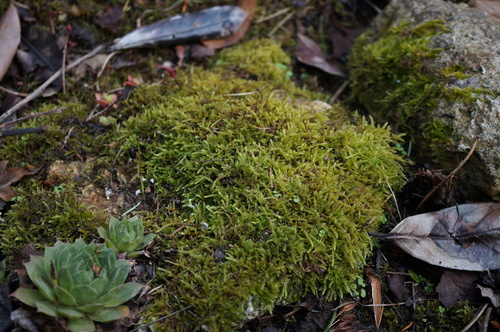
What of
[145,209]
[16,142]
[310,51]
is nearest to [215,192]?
[145,209]

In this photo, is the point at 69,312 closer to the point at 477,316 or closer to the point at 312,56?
the point at 477,316

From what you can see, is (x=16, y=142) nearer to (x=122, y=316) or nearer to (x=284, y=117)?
(x=122, y=316)

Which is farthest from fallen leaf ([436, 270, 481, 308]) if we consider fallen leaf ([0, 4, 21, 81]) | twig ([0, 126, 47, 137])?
fallen leaf ([0, 4, 21, 81])

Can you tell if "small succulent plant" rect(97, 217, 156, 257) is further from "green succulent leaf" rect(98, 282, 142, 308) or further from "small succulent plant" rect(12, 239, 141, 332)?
"green succulent leaf" rect(98, 282, 142, 308)

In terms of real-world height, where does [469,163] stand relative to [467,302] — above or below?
above

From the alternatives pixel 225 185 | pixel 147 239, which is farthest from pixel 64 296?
pixel 225 185
